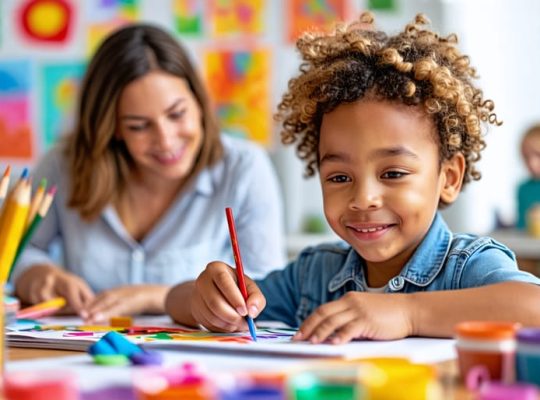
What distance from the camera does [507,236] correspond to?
3.11m

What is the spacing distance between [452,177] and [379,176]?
18 centimetres

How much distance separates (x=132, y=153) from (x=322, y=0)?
192 centimetres

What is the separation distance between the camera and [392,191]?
48.9 inches

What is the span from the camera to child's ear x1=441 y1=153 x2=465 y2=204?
4.49 ft

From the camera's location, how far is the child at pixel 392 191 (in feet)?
3.68

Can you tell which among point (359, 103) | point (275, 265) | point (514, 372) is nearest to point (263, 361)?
point (514, 372)

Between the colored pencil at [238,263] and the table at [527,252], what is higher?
the colored pencil at [238,263]

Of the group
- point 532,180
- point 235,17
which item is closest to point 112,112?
point 235,17

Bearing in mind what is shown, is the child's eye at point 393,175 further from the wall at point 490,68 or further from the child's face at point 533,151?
the wall at point 490,68

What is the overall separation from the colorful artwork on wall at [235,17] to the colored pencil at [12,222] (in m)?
2.94

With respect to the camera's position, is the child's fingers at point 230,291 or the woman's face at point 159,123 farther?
the woman's face at point 159,123

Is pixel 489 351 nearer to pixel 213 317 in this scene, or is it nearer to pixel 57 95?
pixel 213 317

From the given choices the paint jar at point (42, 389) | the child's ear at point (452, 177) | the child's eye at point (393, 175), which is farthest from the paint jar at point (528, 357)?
the child's ear at point (452, 177)

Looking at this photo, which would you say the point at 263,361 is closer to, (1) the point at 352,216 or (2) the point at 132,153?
(1) the point at 352,216
